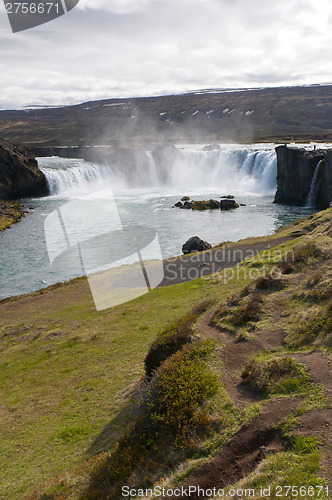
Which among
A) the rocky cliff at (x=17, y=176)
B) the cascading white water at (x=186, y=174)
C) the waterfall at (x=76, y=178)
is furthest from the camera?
the waterfall at (x=76, y=178)

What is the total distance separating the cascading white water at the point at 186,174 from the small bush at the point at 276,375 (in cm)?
6700

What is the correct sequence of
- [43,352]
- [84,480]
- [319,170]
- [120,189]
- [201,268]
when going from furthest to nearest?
[120,189]
[319,170]
[201,268]
[43,352]
[84,480]

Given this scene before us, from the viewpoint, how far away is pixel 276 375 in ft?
30.9

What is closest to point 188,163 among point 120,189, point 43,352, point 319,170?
point 120,189

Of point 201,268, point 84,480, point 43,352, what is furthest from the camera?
point 201,268

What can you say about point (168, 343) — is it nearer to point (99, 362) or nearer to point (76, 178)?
→ point (99, 362)

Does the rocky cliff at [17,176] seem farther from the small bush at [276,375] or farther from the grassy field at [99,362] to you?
the small bush at [276,375]

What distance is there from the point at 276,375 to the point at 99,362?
935 centimetres

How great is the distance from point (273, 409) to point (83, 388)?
338 inches

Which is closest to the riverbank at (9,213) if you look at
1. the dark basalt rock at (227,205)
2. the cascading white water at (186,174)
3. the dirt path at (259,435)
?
the cascading white water at (186,174)

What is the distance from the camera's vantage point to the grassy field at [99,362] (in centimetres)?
1048

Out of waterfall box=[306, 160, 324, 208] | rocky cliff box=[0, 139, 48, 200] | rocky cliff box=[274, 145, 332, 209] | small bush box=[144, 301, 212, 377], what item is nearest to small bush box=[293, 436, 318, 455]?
small bush box=[144, 301, 212, 377]

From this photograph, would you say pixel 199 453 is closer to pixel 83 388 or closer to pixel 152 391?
pixel 152 391

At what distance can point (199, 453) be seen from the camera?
7.86m
